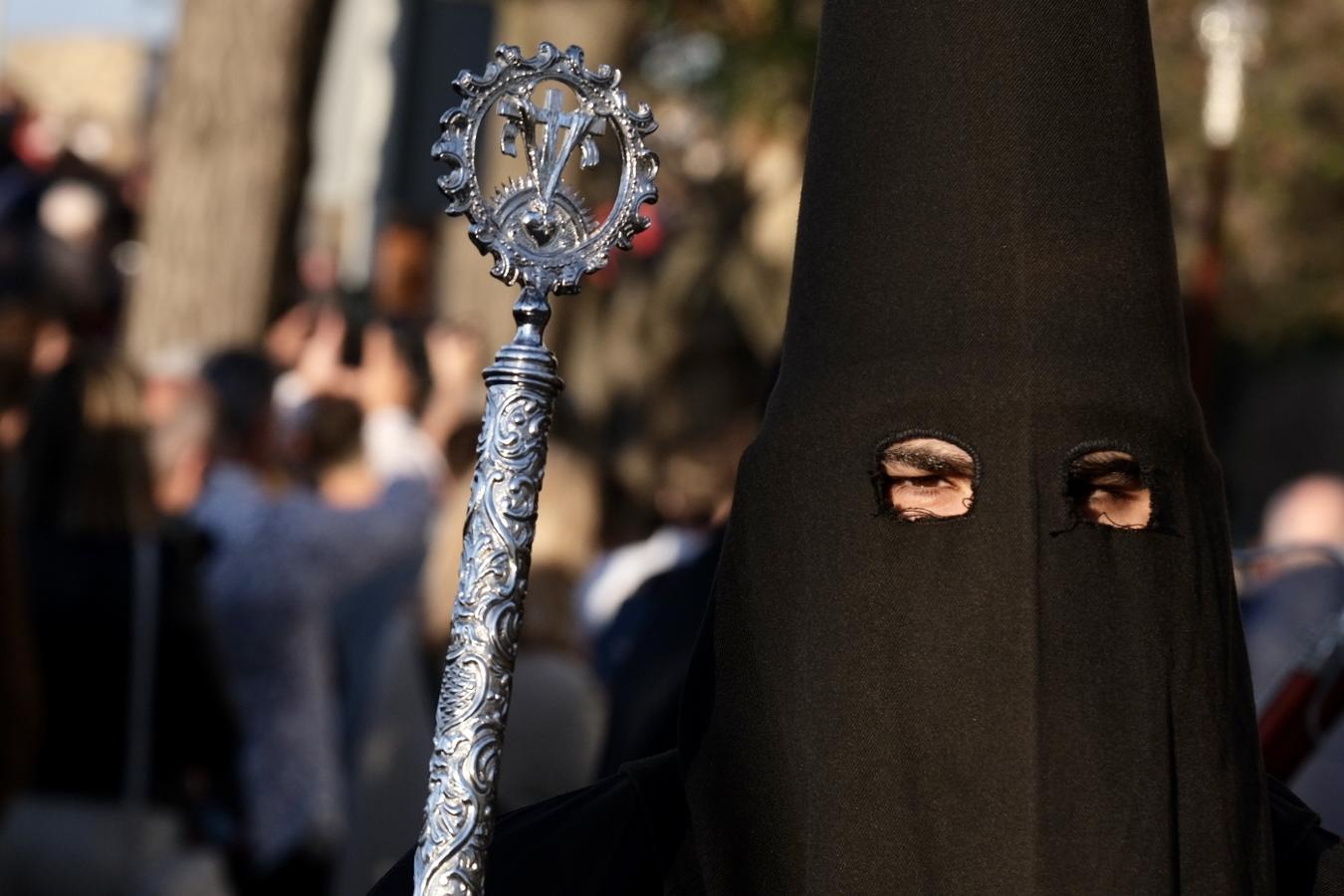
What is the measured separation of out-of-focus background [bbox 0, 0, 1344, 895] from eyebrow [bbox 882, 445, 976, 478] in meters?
0.85

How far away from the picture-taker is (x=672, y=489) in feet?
28.2

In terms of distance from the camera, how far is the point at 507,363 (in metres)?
2.70

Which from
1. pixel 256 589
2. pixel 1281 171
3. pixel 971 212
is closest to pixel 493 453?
pixel 971 212

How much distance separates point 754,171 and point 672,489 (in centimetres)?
1463

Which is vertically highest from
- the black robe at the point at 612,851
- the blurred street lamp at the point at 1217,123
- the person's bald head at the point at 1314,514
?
the blurred street lamp at the point at 1217,123

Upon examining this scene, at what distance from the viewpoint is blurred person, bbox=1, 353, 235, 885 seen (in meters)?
5.34

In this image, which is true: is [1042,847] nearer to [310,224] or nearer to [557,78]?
[557,78]

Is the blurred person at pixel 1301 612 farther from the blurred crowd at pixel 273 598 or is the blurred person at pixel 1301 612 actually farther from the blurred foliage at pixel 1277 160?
the blurred foliage at pixel 1277 160

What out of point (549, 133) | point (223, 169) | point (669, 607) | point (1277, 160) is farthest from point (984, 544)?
point (1277, 160)

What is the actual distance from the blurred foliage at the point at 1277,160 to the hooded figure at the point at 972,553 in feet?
61.5

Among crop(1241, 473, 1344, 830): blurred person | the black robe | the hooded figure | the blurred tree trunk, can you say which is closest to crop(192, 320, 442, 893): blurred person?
the blurred tree trunk

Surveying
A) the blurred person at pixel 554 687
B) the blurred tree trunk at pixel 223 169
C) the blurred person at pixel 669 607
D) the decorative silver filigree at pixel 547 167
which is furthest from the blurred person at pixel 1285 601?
the blurred tree trunk at pixel 223 169

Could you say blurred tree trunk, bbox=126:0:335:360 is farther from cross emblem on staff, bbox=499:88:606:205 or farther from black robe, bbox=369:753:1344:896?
cross emblem on staff, bbox=499:88:606:205

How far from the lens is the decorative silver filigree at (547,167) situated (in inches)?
107
